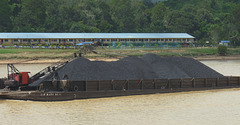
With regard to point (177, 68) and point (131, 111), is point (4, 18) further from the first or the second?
point (131, 111)

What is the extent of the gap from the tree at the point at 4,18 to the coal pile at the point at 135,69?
85.1m

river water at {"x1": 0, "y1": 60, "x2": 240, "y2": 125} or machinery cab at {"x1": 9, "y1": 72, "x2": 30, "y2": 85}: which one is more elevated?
machinery cab at {"x1": 9, "y1": 72, "x2": 30, "y2": 85}

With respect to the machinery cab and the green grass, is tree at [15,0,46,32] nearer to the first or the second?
the green grass

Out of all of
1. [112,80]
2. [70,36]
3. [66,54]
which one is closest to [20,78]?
[112,80]

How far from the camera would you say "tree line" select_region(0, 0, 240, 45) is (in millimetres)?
108938

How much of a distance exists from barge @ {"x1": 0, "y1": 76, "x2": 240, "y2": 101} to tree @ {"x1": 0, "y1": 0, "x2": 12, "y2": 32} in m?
87.0

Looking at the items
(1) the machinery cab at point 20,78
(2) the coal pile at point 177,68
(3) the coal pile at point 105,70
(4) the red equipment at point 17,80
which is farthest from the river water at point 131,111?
(2) the coal pile at point 177,68

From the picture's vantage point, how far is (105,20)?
120312mm

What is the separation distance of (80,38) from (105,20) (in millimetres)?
27144

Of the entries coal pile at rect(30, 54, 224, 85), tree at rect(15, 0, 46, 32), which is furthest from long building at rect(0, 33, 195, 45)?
coal pile at rect(30, 54, 224, 85)

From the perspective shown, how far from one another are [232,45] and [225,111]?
275ft

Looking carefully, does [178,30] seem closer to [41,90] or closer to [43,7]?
[43,7]

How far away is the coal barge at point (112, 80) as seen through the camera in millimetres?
25719

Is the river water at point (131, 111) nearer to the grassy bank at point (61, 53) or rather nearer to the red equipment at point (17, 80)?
the red equipment at point (17, 80)
